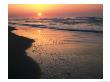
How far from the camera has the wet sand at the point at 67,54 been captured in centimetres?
425

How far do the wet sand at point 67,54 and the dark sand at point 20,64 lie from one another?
2.2 inches

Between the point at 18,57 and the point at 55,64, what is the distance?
49cm

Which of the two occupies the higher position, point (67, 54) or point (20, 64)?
point (67, 54)

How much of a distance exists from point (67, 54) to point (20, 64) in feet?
2.03

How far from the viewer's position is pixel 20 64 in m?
4.28

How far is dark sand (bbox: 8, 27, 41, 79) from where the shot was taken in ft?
14.0

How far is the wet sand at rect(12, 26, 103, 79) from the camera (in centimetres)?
425

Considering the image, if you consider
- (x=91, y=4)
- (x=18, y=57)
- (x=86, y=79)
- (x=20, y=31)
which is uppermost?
(x=91, y=4)

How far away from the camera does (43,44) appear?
14.0ft

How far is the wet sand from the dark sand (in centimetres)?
5
